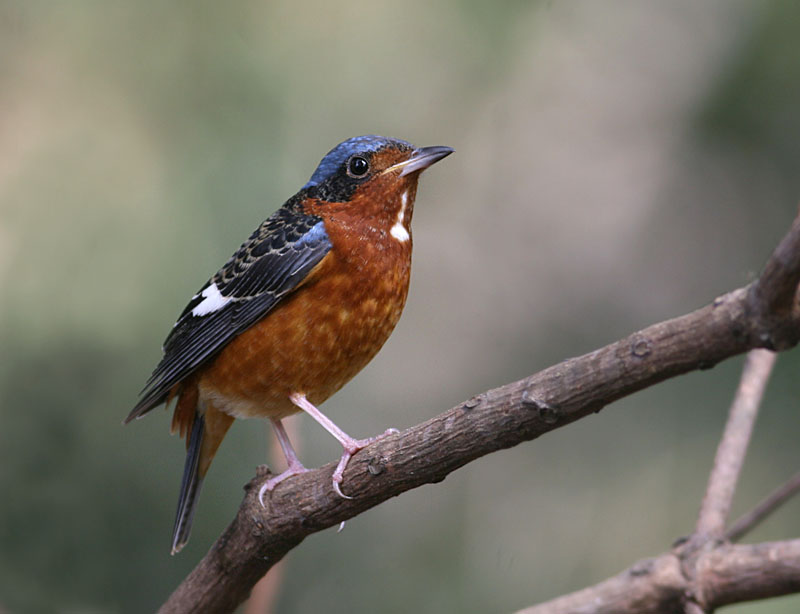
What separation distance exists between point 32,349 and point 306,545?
76.5 inches

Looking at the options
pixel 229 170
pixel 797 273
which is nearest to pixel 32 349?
A: pixel 229 170

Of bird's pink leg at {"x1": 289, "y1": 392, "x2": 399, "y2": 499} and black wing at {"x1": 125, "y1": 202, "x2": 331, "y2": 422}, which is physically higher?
black wing at {"x1": 125, "y1": 202, "x2": 331, "y2": 422}

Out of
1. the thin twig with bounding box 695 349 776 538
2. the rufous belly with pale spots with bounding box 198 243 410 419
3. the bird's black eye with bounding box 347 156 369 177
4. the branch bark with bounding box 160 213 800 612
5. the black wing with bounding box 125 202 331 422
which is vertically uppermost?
the bird's black eye with bounding box 347 156 369 177

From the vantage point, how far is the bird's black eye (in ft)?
14.3

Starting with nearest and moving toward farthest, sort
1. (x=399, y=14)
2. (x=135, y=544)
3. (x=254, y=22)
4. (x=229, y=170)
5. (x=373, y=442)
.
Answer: (x=373, y=442)
(x=135, y=544)
(x=229, y=170)
(x=254, y=22)
(x=399, y=14)

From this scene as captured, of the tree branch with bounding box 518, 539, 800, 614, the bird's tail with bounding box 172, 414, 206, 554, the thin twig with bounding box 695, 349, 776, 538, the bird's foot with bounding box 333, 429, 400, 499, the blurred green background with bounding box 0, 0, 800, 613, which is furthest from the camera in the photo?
the blurred green background with bounding box 0, 0, 800, 613

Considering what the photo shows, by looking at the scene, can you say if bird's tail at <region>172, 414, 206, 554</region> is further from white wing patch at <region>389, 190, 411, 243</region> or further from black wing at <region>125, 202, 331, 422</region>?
white wing patch at <region>389, 190, 411, 243</region>

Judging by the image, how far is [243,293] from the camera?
423cm

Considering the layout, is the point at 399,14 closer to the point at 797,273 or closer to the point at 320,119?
the point at 320,119

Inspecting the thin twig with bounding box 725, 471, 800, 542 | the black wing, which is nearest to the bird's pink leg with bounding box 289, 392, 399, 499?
the black wing

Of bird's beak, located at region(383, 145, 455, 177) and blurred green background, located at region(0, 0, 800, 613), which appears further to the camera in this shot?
blurred green background, located at region(0, 0, 800, 613)

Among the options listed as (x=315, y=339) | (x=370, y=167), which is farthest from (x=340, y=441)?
(x=370, y=167)

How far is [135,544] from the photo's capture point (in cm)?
516

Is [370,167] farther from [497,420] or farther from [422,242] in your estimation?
[422,242]
